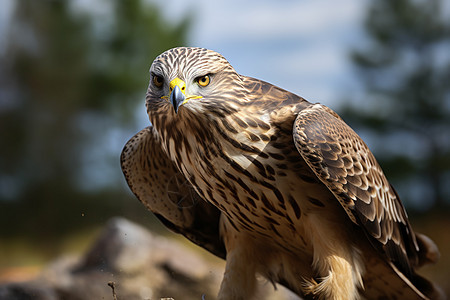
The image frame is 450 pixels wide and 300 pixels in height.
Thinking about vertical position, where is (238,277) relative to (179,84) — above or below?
below

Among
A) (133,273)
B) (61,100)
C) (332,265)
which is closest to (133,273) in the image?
(133,273)

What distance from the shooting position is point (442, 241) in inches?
286

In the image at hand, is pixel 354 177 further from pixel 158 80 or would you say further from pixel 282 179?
pixel 158 80

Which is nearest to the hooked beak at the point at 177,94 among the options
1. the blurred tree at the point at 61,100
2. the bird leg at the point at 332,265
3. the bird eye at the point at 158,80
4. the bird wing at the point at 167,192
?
the bird eye at the point at 158,80

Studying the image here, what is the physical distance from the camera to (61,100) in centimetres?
875

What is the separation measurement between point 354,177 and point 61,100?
26.1 feet

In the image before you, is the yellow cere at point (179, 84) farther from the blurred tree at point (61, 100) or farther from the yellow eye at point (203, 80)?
the blurred tree at point (61, 100)

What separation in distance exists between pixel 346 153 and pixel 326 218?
0.93 ft

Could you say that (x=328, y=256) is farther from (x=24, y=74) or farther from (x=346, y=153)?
(x=24, y=74)

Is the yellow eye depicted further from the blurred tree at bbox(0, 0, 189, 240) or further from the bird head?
the blurred tree at bbox(0, 0, 189, 240)

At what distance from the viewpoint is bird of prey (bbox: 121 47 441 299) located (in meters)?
1.66

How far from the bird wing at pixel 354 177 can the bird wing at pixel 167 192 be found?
0.80 m

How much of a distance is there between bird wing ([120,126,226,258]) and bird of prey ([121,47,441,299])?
1.00ft

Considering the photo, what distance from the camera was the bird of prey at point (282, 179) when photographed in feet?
5.45
